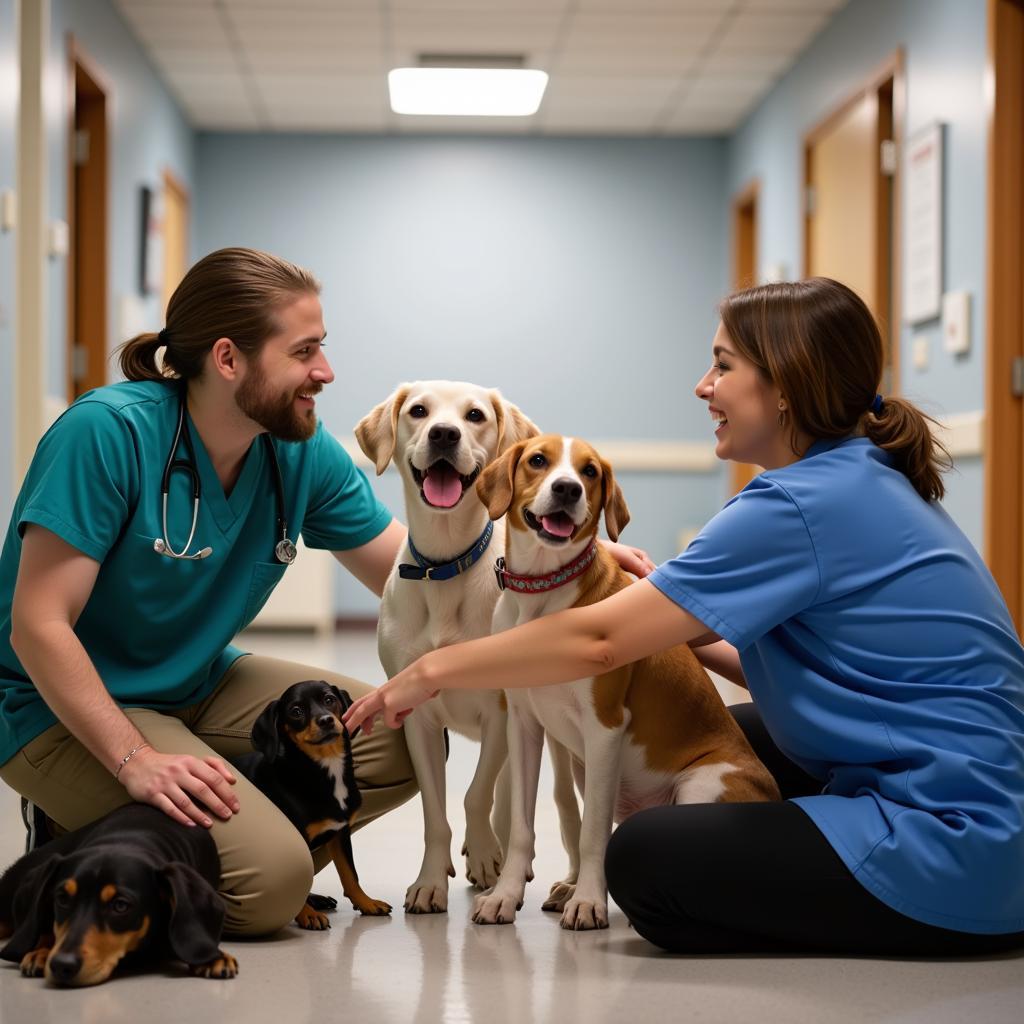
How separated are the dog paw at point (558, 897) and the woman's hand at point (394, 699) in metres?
0.46

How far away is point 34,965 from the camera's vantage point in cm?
186

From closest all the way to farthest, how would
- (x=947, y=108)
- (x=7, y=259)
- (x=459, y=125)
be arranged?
1. (x=7, y=259)
2. (x=947, y=108)
3. (x=459, y=125)

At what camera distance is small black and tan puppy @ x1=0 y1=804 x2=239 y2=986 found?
1.81m

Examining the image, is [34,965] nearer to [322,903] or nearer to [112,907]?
[112,907]

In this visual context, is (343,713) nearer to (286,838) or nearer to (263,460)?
(286,838)

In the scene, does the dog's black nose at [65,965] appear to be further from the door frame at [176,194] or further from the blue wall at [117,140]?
the door frame at [176,194]

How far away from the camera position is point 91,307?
668cm

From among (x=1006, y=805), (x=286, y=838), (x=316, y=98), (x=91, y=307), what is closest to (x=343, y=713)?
(x=286, y=838)

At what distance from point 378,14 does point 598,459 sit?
5.36m

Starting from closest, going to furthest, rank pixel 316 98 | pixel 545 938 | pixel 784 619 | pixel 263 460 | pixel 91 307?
pixel 784 619
pixel 545 938
pixel 263 460
pixel 91 307
pixel 316 98

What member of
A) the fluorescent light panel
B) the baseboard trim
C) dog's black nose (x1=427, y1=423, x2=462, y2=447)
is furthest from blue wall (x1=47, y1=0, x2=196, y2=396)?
dog's black nose (x1=427, y1=423, x2=462, y2=447)

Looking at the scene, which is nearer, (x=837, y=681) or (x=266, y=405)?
(x=837, y=681)

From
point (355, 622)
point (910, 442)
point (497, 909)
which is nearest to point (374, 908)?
point (497, 909)

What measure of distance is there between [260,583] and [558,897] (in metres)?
0.78
